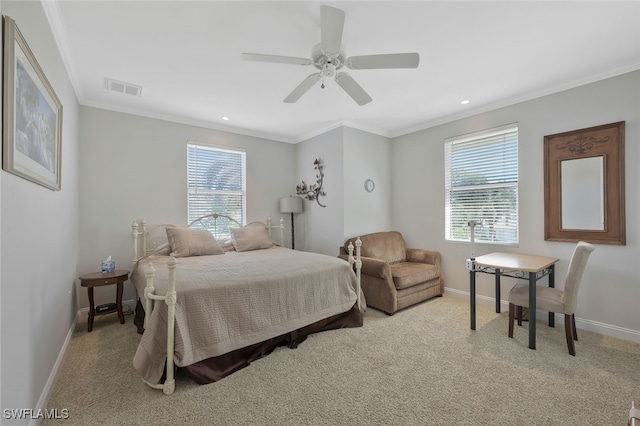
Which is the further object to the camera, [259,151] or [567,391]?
[259,151]

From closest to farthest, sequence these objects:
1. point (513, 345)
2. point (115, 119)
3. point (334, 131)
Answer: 1. point (513, 345)
2. point (115, 119)
3. point (334, 131)

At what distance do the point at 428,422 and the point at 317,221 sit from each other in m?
3.30

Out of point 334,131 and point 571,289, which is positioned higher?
point 334,131

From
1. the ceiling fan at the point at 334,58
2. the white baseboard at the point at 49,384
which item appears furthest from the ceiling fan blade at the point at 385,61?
the white baseboard at the point at 49,384

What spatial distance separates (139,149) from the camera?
3695mm

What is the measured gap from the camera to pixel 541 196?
10.5 ft

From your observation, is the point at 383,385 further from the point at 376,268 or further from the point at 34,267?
the point at 34,267

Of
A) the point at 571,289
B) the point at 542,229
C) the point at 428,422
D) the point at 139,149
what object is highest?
the point at 139,149

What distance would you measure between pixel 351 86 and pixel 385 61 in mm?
462

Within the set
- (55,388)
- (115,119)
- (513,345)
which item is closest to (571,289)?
(513,345)

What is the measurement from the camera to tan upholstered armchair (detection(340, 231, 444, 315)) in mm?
3363

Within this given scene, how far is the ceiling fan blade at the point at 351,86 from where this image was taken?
226 cm

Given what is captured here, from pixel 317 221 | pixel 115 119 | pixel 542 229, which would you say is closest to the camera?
pixel 542 229

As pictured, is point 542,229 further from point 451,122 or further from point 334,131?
point 334,131
